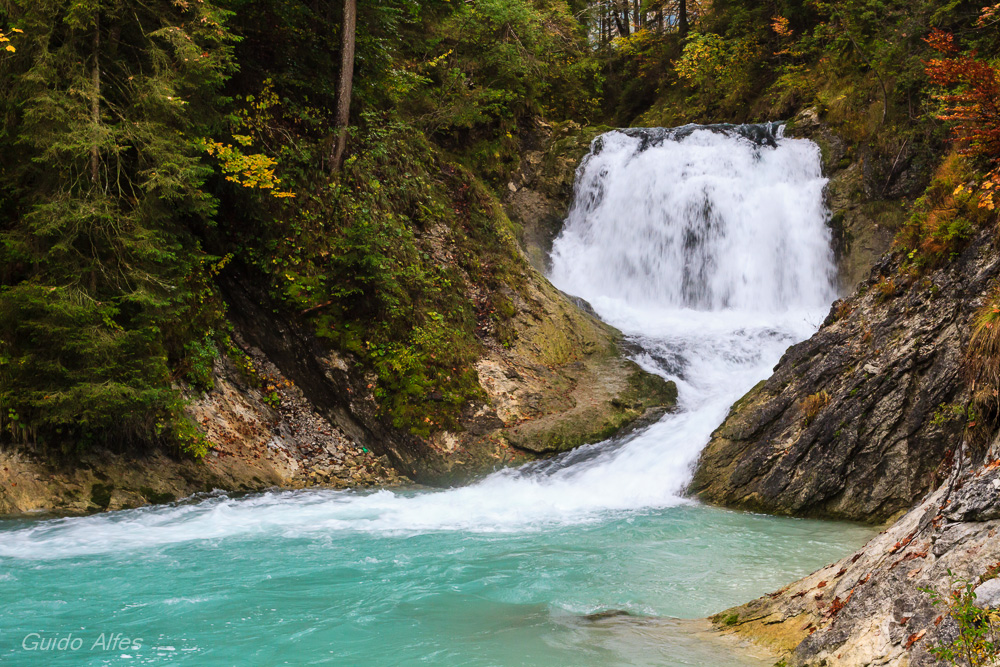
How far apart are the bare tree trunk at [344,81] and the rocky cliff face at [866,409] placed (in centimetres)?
776

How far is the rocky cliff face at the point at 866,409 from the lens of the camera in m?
6.96

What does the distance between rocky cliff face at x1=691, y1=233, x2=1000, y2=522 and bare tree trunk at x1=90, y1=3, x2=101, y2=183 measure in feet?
28.0

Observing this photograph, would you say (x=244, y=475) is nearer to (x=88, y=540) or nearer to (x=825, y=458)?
(x=88, y=540)

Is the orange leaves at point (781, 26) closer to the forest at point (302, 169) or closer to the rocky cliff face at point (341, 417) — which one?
the forest at point (302, 169)

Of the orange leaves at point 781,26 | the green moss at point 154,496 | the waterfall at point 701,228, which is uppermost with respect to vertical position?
the orange leaves at point 781,26

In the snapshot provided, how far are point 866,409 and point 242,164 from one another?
8535 mm

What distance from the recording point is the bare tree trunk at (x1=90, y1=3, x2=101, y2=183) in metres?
7.75

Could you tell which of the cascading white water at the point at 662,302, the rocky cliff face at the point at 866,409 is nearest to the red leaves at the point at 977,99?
the rocky cliff face at the point at 866,409

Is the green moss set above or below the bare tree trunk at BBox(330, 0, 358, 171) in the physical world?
below

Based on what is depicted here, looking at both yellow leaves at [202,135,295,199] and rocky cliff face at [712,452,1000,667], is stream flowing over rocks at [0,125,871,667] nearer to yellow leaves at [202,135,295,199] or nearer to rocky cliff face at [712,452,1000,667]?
rocky cliff face at [712,452,1000,667]

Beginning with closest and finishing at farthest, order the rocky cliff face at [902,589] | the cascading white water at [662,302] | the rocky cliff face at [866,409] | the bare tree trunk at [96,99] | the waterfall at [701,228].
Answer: the rocky cliff face at [902,589]
the rocky cliff face at [866,409]
the bare tree trunk at [96,99]
the cascading white water at [662,302]
the waterfall at [701,228]

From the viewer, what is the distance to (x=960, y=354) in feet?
22.1

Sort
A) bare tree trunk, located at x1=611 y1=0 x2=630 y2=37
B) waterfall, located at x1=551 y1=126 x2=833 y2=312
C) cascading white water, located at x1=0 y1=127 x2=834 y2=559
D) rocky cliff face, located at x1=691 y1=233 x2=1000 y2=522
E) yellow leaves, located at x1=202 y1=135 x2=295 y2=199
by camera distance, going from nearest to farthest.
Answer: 1. rocky cliff face, located at x1=691 y1=233 x2=1000 y2=522
2. cascading white water, located at x1=0 y1=127 x2=834 y2=559
3. yellow leaves, located at x1=202 y1=135 x2=295 y2=199
4. waterfall, located at x1=551 y1=126 x2=833 y2=312
5. bare tree trunk, located at x1=611 y1=0 x2=630 y2=37

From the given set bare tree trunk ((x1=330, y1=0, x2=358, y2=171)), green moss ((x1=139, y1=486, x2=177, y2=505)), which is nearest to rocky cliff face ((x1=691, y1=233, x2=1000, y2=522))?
green moss ((x1=139, y1=486, x2=177, y2=505))
